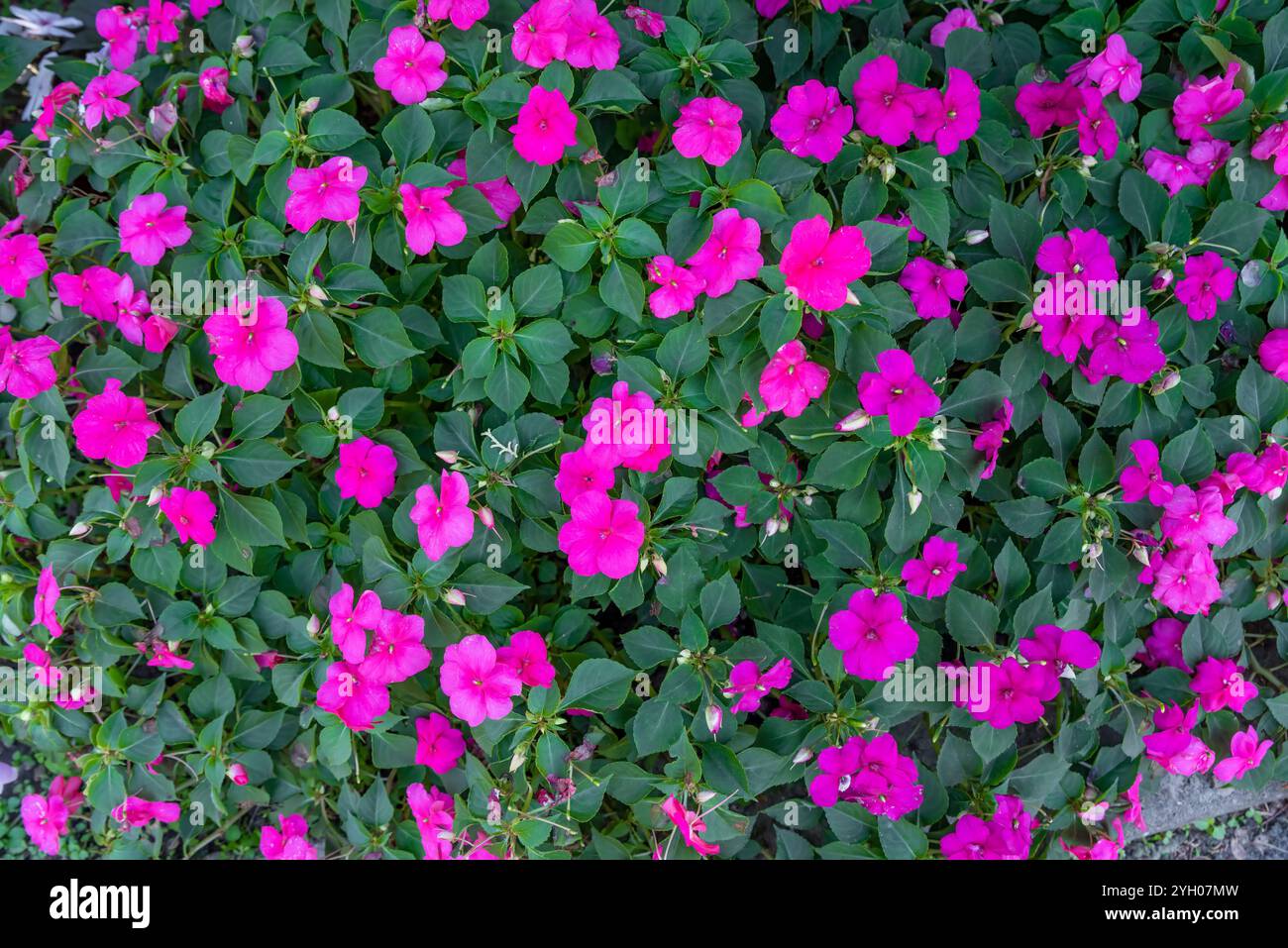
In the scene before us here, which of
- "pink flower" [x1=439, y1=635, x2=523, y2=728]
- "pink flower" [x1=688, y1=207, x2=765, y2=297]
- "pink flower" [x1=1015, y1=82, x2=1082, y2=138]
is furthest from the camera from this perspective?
"pink flower" [x1=1015, y1=82, x2=1082, y2=138]

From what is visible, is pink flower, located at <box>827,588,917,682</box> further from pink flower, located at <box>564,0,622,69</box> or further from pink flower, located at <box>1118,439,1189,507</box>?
pink flower, located at <box>564,0,622,69</box>

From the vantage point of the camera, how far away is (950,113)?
2084mm

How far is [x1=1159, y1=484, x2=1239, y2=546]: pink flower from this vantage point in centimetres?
209

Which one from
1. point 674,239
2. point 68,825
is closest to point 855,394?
point 674,239

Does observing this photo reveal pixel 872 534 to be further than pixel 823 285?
Yes

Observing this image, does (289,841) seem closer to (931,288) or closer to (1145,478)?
(931,288)

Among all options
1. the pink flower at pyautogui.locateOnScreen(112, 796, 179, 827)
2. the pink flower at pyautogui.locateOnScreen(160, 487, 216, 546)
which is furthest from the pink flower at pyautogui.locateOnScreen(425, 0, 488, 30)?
the pink flower at pyautogui.locateOnScreen(112, 796, 179, 827)

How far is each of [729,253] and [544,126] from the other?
504 mm

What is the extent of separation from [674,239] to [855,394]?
54 centimetres

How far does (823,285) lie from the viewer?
6.19ft

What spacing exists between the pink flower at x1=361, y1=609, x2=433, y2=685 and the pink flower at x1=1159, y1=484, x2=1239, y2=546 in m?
1.73

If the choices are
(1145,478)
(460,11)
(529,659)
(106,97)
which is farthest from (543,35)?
(1145,478)

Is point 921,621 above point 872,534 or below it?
below
